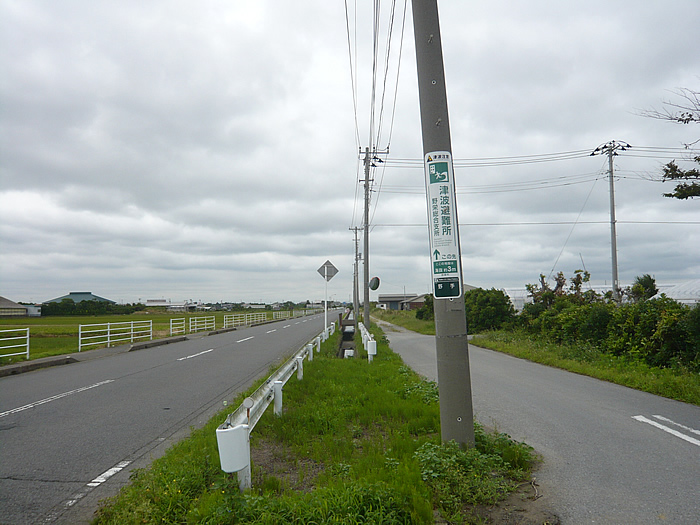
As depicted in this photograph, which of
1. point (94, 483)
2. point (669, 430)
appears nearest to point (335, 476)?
point (94, 483)

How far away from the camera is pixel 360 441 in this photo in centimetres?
589

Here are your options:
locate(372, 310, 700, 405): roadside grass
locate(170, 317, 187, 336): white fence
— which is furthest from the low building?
locate(372, 310, 700, 405): roadside grass

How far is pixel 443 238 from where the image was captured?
495 cm

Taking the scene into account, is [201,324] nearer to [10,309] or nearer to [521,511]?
[521,511]

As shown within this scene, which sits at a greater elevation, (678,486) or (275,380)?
(275,380)

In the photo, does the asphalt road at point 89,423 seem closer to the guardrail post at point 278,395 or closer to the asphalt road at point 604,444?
the guardrail post at point 278,395

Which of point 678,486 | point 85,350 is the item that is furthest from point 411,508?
point 85,350

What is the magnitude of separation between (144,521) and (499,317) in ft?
87.4

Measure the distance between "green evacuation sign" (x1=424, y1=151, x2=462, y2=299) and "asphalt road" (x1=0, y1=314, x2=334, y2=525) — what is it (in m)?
3.93

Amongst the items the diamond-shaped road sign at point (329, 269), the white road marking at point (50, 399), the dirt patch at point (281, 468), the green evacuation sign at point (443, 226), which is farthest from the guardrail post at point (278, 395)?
the diamond-shaped road sign at point (329, 269)

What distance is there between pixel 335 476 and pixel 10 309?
89.2 metres

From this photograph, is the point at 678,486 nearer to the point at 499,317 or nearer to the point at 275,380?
the point at 275,380

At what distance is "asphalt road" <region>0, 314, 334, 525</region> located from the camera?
4.45 metres

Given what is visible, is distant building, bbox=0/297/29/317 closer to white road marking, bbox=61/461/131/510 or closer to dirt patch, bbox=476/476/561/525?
white road marking, bbox=61/461/131/510
